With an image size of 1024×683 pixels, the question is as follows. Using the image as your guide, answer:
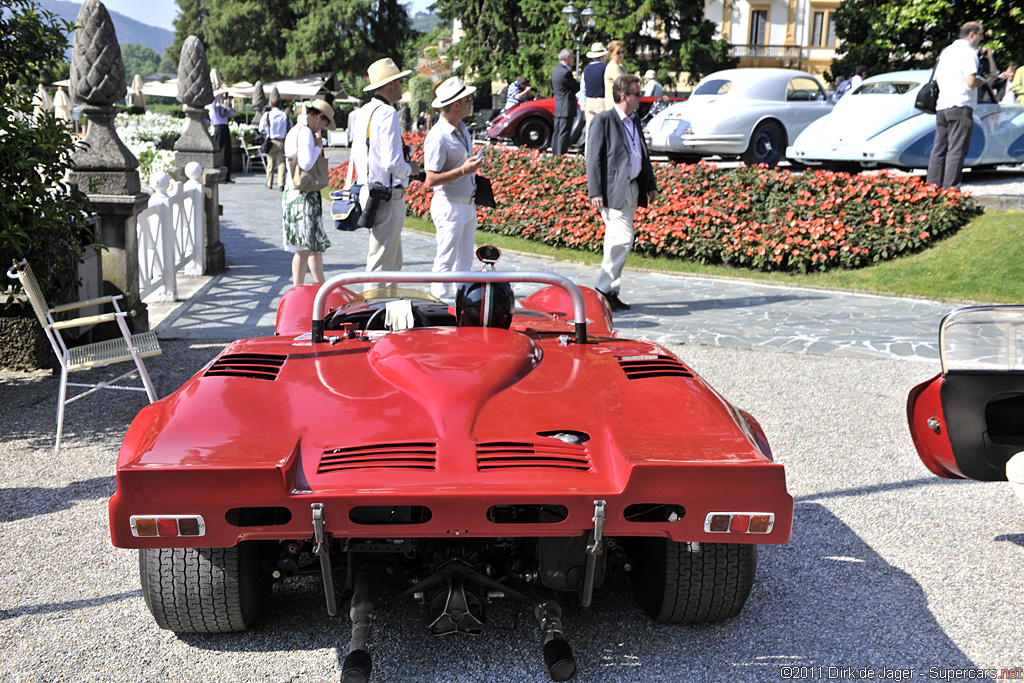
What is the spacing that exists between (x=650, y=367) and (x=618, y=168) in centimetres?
504

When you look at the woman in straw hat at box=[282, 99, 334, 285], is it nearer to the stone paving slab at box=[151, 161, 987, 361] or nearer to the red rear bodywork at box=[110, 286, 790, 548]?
the stone paving slab at box=[151, 161, 987, 361]

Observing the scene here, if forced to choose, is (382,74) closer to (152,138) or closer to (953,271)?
(953,271)

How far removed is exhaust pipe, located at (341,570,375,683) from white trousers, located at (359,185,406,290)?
4.26 meters

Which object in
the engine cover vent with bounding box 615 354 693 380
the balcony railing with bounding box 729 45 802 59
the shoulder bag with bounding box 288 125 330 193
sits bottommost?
the engine cover vent with bounding box 615 354 693 380

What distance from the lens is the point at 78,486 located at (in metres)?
4.70

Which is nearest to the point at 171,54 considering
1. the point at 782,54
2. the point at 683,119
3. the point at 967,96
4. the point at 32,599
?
the point at 782,54

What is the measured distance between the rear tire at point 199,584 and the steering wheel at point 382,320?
1.27 m

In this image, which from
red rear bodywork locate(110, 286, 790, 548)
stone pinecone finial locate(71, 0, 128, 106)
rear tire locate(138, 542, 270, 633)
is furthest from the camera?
stone pinecone finial locate(71, 0, 128, 106)

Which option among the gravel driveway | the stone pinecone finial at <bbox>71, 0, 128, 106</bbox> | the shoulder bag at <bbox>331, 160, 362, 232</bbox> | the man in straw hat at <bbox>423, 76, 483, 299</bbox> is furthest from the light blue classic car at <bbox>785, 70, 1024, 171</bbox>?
the stone pinecone finial at <bbox>71, 0, 128, 106</bbox>

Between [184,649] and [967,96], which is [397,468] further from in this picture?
[967,96]

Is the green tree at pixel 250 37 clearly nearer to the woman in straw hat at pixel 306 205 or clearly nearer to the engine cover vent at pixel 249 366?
the woman in straw hat at pixel 306 205

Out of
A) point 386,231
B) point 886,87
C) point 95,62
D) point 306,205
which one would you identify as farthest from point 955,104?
point 95,62

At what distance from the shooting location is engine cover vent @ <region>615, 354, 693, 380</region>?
3607 millimetres

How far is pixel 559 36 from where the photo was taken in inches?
1540
